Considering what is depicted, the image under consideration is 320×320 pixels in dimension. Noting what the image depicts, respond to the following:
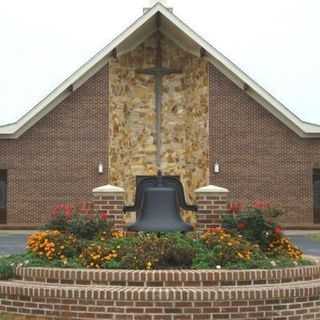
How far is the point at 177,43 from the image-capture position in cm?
3212

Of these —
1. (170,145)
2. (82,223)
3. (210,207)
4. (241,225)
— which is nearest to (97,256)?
(82,223)

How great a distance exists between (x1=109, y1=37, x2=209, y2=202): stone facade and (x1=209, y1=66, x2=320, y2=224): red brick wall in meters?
0.57

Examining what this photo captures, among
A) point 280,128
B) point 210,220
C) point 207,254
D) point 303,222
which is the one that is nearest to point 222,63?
point 280,128

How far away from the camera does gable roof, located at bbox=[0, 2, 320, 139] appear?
3047cm

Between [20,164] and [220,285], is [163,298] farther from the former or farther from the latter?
[20,164]

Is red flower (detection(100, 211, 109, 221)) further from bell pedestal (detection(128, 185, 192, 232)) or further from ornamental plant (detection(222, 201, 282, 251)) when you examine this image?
ornamental plant (detection(222, 201, 282, 251))

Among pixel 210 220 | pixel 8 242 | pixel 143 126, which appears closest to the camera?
pixel 210 220

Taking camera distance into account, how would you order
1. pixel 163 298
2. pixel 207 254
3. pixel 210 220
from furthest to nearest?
pixel 210 220 < pixel 207 254 < pixel 163 298

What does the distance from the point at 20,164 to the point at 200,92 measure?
799 cm

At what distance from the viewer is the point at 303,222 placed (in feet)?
109

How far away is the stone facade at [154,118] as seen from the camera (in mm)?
31172

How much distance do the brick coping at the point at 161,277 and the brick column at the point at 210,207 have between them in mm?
2609

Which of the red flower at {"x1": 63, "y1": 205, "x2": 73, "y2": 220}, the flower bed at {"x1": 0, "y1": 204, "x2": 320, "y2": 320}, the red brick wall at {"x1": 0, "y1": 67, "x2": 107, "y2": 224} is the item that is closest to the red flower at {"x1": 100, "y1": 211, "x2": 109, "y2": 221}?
the flower bed at {"x1": 0, "y1": 204, "x2": 320, "y2": 320}

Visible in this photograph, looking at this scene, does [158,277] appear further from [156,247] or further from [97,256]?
[97,256]
